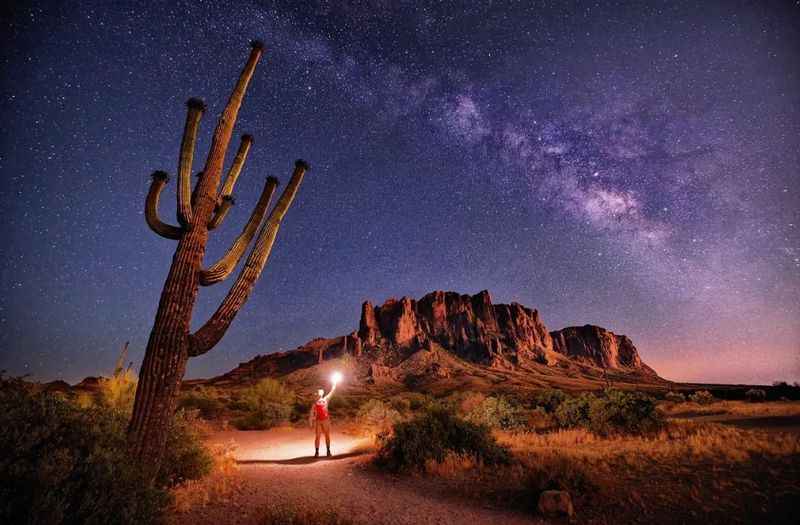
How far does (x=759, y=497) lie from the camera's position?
18.5 feet

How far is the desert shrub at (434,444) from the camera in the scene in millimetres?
8320

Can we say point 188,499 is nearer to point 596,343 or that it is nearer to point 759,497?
point 759,497

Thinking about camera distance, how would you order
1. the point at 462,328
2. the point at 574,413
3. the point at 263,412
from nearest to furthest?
the point at 574,413 → the point at 263,412 → the point at 462,328

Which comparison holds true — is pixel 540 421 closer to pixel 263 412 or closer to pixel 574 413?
pixel 574 413

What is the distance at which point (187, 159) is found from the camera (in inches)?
267

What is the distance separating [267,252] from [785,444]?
12.5 m

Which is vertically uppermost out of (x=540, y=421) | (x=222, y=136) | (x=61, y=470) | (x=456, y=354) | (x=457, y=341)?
(x=457, y=341)

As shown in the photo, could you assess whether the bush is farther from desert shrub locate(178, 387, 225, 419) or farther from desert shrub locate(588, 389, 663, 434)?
desert shrub locate(178, 387, 225, 419)

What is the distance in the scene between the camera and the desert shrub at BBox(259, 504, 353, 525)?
15.4 feet

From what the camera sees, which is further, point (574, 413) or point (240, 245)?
point (574, 413)

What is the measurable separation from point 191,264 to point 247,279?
126 cm

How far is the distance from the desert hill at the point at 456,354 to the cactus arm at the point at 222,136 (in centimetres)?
6146

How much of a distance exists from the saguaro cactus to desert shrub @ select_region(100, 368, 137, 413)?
40.6 feet

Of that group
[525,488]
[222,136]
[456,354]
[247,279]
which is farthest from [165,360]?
[456,354]
